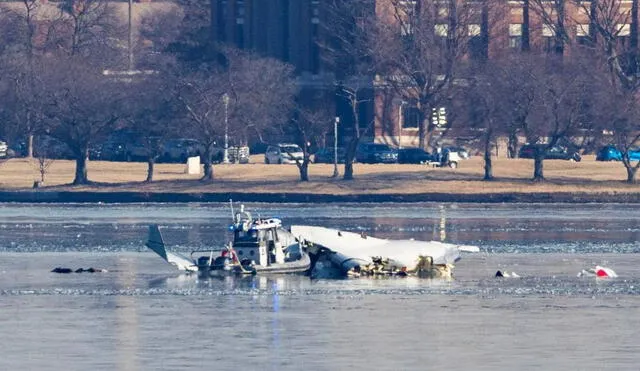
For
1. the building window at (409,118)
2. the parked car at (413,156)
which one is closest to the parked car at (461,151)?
the parked car at (413,156)

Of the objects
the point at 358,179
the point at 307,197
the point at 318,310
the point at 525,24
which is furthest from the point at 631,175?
the point at 318,310

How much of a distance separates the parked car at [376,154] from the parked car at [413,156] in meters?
0.69

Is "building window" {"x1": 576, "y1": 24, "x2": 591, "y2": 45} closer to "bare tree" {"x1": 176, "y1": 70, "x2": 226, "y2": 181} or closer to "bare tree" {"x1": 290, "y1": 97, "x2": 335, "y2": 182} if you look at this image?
"bare tree" {"x1": 290, "y1": 97, "x2": 335, "y2": 182}

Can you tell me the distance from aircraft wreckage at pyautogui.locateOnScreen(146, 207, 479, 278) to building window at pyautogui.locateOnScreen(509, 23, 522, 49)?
65.8 metres

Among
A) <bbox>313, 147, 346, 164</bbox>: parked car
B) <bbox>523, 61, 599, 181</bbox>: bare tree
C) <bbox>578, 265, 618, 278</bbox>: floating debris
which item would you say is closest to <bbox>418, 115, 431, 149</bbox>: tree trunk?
<bbox>313, 147, 346, 164</bbox>: parked car

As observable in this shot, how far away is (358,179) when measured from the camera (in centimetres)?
9088

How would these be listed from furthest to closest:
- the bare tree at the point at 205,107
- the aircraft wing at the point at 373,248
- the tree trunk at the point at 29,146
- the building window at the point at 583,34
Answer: the building window at the point at 583,34
the tree trunk at the point at 29,146
the bare tree at the point at 205,107
the aircraft wing at the point at 373,248

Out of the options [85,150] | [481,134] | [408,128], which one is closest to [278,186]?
[85,150]

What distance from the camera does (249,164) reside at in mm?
98875

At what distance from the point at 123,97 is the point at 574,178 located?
73.7 ft

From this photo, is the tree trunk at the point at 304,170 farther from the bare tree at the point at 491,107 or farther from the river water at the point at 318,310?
the river water at the point at 318,310

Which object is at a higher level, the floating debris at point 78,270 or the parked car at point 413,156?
the parked car at point 413,156

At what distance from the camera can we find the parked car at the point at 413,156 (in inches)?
4117

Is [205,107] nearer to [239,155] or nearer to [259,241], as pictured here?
[239,155]
